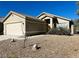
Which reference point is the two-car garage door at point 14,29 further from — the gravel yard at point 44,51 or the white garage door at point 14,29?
the gravel yard at point 44,51

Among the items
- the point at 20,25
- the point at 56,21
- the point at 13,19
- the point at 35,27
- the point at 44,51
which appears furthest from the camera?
the point at 56,21

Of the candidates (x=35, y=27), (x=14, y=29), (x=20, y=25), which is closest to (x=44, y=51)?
(x=20, y=25)

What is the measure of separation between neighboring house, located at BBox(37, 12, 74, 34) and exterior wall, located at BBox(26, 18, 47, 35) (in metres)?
1.18

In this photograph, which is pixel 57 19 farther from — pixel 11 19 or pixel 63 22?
pixel 11 19

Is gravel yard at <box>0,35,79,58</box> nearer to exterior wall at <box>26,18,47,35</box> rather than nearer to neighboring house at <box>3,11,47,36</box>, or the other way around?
neighboring house at <box>3,11,47,36</box>

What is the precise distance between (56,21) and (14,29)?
27.4 ft

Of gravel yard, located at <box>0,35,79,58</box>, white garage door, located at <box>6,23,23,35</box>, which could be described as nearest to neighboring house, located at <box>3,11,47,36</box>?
white garage door, located at <box>6,23,23,35</box>

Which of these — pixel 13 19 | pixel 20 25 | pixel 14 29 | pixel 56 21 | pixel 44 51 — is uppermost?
pixel 13 19

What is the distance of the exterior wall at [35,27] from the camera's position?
66.8 ft

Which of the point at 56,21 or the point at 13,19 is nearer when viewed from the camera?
the point at 13,19

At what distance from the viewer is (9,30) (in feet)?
72.3

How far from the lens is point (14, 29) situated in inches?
843

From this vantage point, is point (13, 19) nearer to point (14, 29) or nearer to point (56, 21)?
point (14, 29)

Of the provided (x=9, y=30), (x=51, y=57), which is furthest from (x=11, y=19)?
(x=51, y=57)
